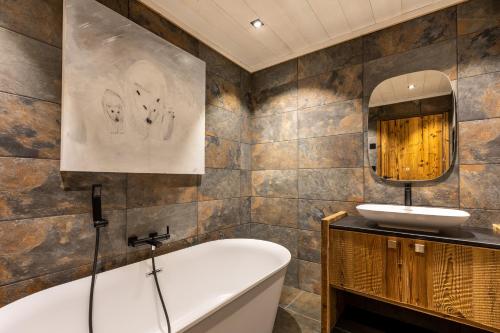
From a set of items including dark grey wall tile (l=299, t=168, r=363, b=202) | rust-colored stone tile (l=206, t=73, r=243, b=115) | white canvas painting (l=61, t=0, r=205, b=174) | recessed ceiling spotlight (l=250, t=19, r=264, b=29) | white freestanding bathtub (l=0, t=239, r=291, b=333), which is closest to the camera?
white freestanding bathtub (l=0, t=239, r=291, b=333)

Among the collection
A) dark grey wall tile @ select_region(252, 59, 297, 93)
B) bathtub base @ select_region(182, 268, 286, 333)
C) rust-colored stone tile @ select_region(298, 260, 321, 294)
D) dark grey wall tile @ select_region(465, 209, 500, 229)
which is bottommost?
rust-colored stone tile @ select_region(298, 260, 321, 294)

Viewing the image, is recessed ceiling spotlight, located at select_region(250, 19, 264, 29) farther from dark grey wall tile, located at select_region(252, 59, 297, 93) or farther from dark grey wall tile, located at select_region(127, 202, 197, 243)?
dark grey wall tile, located at select_region(127, 202, 197, 243)

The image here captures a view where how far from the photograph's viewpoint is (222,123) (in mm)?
2521

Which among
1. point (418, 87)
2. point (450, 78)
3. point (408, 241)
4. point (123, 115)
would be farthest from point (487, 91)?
point (123, 115)

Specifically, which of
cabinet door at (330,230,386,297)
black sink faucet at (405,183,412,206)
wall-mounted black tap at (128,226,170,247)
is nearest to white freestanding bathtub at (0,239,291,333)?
wall-mounted black tap at (128,226,170,247)

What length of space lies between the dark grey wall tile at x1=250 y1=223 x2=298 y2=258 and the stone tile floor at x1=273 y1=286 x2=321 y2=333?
0.39 meters

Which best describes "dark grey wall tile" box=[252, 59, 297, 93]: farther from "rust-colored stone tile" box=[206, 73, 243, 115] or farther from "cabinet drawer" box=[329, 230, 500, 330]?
"cabinet drawer" box=[329, 230, 500, 330]

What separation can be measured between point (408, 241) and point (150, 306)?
5.95 ft

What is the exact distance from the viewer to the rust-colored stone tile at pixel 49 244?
1226mm

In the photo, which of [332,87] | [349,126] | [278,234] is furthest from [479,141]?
[278,234]

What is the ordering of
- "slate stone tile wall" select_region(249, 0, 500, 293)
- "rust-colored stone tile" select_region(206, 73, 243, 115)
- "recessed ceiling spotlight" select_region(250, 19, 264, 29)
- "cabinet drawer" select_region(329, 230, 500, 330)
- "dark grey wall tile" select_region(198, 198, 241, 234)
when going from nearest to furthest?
"cabinet drawer" select_region(329, 230, 500, 330) → "slate stone tile wall" select_region(249, 0, 500, 293) → "recessed ceiling spotlight" select_region(250, 19, 264, 29) → "dark grey wall tile" select_region(198, 198, 241, 234) → "rust-colored stone tile" select_region(206, 73, 243, 115)

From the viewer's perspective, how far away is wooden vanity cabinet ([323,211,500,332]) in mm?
1291

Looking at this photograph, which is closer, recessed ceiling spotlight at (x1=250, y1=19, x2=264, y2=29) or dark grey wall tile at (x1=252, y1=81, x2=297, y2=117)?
recessed ceiling spotlight at (x1=250, y1=19, x2=264, y2=29)

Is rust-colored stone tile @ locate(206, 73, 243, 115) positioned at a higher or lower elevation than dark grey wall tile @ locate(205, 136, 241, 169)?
higher
